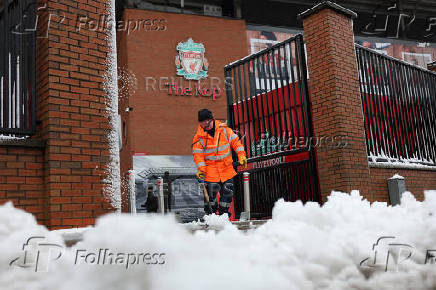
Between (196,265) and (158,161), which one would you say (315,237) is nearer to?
(196,265)

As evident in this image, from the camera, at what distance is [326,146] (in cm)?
705

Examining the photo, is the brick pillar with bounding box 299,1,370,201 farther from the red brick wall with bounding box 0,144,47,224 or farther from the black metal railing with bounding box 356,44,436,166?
the red brick wall with bounding box 0,144,47,224

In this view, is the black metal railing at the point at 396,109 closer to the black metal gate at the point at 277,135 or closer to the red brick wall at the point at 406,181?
the red brick wall at the point at 406,181

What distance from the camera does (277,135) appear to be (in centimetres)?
809

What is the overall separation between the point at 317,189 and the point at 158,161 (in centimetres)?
1090

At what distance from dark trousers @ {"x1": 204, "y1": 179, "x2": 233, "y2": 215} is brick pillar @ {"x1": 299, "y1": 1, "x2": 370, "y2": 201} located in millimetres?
1627

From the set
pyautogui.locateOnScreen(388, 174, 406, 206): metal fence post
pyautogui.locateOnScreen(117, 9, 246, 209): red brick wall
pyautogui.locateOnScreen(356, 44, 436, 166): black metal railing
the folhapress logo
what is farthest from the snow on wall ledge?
pyautogui.locateOnScreen(117, 9, 246, 209): red brick wall

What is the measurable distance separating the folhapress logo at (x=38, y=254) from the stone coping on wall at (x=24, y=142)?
1.86 meters

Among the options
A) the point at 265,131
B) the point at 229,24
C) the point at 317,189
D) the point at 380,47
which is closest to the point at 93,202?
the point at 317,189

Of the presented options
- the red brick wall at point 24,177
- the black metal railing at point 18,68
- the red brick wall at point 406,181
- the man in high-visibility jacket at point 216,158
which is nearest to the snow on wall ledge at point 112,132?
the red brick wall at point 24,177

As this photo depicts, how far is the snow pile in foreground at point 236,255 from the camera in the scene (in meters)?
2.28

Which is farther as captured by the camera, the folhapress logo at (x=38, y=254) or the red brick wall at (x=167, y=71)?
the red brick wall at (x=167, y=71)

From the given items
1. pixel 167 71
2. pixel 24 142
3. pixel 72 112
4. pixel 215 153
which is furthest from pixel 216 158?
pixel 167 71

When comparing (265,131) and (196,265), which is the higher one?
(265,131)
